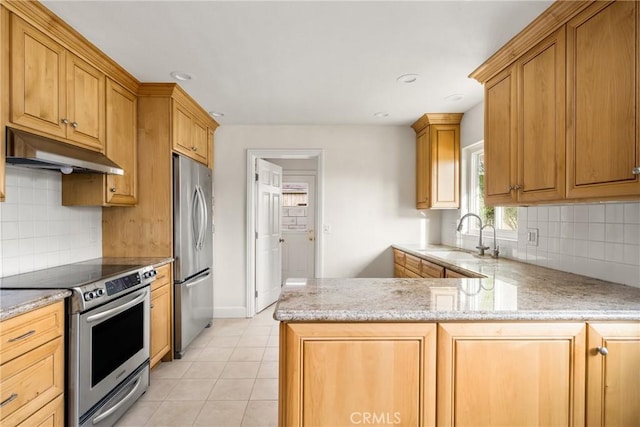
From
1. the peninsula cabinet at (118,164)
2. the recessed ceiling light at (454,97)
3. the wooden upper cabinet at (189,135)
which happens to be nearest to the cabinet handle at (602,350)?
the recessed ceiling light at (454,97)

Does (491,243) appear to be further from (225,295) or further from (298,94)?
(225,295)

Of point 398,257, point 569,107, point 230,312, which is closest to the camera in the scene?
point 569,107

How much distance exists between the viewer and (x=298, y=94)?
291 cm

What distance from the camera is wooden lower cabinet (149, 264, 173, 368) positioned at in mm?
2471

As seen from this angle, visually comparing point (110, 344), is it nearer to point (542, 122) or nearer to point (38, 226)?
point (38, 226)

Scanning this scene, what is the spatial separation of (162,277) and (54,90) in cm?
146

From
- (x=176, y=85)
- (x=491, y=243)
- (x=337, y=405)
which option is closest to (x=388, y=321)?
(x=337, y=405)

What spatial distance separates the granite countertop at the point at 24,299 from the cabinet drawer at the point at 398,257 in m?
2.95

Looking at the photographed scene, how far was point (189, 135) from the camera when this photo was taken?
312 cm

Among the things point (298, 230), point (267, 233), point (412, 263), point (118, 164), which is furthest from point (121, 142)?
point (298, 230)

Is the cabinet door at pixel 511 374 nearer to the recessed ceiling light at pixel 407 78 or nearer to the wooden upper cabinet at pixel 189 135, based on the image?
the recessed ceiling light at pixel 407 78

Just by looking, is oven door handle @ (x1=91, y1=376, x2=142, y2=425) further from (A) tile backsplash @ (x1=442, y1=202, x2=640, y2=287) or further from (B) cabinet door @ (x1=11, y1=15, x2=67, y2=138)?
(A) tile backsplash @ (x1=442, y1=202, x2=640, y2=287)

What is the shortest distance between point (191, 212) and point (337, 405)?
2297 mm

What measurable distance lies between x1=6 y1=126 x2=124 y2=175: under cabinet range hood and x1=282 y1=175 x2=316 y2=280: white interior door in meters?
3.68
